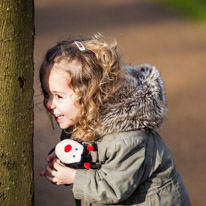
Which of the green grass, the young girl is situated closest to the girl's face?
the young girl

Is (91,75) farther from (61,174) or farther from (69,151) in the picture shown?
(61,174)

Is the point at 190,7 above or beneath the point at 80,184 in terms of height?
above

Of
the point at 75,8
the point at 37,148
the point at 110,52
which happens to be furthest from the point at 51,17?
the point at 110,52

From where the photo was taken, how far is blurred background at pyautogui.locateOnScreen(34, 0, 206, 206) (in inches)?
157

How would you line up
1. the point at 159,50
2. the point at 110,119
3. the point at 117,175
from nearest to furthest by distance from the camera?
the point at 117,175, the point at 110,119, the point at 159,50

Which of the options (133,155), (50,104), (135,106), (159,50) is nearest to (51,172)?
(50,104)

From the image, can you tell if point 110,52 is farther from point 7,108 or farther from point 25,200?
point 25,200

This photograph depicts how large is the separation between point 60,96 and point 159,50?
4862mm

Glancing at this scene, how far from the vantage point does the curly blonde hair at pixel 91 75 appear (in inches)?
92.2

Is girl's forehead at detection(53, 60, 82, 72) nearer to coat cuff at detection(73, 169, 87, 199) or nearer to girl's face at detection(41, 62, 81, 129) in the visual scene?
girl's face at detection(41, 62, 81, 129)

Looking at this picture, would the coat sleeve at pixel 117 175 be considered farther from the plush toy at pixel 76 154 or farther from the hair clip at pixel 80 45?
the hair clip at pixel 80 45

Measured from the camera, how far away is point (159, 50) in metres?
7.03

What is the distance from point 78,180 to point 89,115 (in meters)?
0.35

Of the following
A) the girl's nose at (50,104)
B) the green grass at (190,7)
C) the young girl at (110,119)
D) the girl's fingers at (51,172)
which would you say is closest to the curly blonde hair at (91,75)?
the young girl at (110,119)
